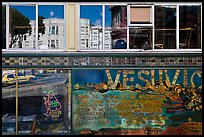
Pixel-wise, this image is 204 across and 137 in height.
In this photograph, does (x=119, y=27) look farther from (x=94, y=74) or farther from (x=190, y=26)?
(x=190, y=26)

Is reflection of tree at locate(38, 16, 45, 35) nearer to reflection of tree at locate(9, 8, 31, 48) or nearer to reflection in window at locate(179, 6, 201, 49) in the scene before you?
reflection of tree at locate(9, 8, 31, 48)

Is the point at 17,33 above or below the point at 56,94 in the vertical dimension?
above

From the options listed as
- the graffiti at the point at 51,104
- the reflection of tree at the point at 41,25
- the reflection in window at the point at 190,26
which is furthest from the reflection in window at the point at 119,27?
the graffiti at the point at 51,104

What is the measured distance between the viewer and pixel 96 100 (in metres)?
7.08

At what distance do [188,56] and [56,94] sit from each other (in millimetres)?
3098

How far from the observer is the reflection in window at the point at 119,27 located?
724cm

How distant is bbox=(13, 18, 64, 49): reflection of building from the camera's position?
7164mm

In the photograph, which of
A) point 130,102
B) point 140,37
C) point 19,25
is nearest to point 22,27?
point 19,25

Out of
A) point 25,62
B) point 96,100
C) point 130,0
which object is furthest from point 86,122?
point 130,0

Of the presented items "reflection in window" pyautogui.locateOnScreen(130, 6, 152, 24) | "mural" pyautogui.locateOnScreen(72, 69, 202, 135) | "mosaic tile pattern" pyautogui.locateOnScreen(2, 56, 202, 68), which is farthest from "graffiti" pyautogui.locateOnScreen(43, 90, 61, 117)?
"reflection in window" pyautogui.locateOnScreen(130, 6, 152, 24)

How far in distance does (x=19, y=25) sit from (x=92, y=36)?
1.67 meters

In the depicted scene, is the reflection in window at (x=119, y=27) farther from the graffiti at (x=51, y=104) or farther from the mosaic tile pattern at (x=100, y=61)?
the graffiti at (x=51, y=104)

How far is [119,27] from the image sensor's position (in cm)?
725

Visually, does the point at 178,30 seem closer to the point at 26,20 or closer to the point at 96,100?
the point at 96,100
